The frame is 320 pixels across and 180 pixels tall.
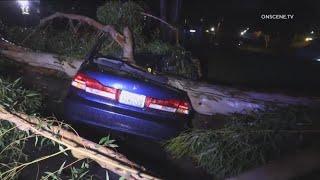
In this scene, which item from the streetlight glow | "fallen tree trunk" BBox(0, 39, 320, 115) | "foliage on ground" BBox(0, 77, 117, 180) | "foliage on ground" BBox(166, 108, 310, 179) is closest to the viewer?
"foliage on ground" BBox(0, 77, 117, 180)

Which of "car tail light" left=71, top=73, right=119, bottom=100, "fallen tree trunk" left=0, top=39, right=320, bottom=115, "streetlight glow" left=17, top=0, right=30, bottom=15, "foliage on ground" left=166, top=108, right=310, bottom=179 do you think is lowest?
"foliage on ground" left=166, top=108, right=310, bottom=179

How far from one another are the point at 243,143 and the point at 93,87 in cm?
207

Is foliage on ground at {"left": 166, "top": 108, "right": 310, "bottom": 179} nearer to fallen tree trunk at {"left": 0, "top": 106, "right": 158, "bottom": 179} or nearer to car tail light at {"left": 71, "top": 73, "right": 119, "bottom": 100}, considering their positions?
car tail light at {"left": 71, "top": 73, "right": 119, "bottom": 100}

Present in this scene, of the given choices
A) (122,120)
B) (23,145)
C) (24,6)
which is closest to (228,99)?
(122,120)

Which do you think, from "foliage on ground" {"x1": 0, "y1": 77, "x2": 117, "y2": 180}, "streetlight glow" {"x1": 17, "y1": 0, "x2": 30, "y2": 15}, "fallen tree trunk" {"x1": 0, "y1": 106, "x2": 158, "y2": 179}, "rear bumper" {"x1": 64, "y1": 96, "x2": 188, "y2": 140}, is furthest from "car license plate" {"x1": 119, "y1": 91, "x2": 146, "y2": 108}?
"streetlight glow" {"x1": 17, "y1": 0, "x2": 30, "y2": 15}

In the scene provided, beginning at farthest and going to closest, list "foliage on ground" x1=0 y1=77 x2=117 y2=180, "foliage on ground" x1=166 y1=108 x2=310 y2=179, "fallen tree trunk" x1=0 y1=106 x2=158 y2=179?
"foliage on ground" x1=166 y1=108 x2=310 y2=179 < "foliage on ground" x1=0 y1=77 x2=117 y2=180 < "fallen tree trunk" x1=0 y1=106 x2=158 y2=179

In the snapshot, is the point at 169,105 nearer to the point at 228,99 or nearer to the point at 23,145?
the point at 228,99

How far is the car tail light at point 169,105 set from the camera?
4289 mm

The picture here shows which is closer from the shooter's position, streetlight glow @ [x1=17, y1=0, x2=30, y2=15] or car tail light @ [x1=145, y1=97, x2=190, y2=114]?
car tail light @ [x1=145, y1=97, x2=190, y2=114]

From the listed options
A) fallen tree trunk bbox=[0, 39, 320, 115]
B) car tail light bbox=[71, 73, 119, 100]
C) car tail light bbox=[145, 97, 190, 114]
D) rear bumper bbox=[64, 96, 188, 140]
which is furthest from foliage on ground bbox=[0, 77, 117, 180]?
fallen tree trunk bbox=[0, 39, 320, 115]

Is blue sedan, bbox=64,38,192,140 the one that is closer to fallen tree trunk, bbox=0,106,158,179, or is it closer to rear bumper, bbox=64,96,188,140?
rear bumper, bbox=64,96,188,140

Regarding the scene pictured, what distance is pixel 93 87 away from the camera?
4328 mm

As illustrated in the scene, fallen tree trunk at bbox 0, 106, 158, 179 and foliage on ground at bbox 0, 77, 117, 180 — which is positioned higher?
fallen tree trunk at bbox 0, 106, 158, 179

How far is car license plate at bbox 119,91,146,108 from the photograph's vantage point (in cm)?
426
